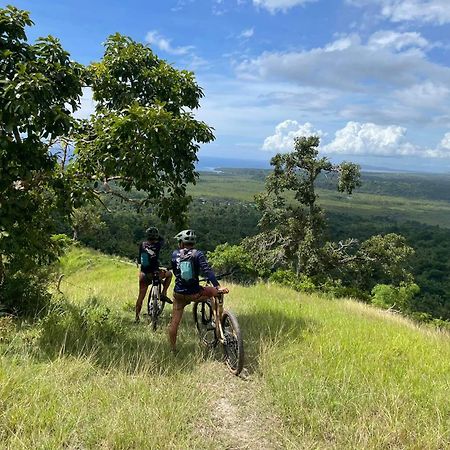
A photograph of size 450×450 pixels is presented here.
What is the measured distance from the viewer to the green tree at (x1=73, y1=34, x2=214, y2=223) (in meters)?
6.76

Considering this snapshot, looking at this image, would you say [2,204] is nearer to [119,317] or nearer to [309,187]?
[119,317]

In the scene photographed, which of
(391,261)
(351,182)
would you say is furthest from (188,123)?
(391,261)

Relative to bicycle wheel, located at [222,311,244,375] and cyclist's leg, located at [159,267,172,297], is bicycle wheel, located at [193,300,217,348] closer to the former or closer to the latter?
bicycle wheel, located at [222,311,244,375]

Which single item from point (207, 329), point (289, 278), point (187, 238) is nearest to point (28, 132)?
point (187, 238)

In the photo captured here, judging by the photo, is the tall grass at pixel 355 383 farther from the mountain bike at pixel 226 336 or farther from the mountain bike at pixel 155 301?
the mountain bike at pixel 155 301

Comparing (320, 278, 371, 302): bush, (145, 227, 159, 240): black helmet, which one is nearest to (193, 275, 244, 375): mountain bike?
(145, 227, 159, 240): black helmet

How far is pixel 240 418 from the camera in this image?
5117 millimetres

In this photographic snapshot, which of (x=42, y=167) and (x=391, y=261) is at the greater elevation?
(x=42, y=167)

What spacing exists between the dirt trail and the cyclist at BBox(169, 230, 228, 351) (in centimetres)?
130

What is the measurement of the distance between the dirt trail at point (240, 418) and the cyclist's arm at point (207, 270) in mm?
1383

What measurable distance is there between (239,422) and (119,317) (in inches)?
208

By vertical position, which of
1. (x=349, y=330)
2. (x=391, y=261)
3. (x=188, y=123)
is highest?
(x=188, y=123)

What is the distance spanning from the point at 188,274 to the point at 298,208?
66.8ft

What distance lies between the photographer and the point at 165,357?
6770 mm
